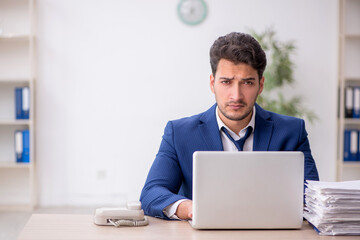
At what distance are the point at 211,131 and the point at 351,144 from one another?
2956mm

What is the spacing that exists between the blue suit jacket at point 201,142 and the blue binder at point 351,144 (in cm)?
270

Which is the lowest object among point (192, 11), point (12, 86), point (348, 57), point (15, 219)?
point (15, 219)

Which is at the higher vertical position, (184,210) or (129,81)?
(129,81)

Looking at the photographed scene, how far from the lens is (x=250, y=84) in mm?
1832

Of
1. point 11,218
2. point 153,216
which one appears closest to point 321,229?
point 153,216

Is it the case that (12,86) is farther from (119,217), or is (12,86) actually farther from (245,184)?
(245,184)

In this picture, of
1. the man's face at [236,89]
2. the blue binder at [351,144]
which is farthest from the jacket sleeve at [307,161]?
the blue binder at [351,144]

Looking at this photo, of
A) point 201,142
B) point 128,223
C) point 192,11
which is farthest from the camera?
point 192,11

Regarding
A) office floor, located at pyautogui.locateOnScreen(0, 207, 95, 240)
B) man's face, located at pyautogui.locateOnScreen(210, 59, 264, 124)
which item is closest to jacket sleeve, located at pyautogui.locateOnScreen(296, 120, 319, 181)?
man's face, located at pyautogui.locateOnScreen(210, 59, 264, 124)

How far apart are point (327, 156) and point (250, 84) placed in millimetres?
3230

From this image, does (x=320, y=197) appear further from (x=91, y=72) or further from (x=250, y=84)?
(x=91, y=72)

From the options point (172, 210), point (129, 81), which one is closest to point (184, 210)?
point (172, 210)

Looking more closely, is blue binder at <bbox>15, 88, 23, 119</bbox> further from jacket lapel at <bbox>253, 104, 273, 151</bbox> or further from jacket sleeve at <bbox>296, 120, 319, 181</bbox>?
jacket sleeve at <bbox>296, 120, 319, 181</bbox>

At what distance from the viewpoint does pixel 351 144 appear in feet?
14.7
